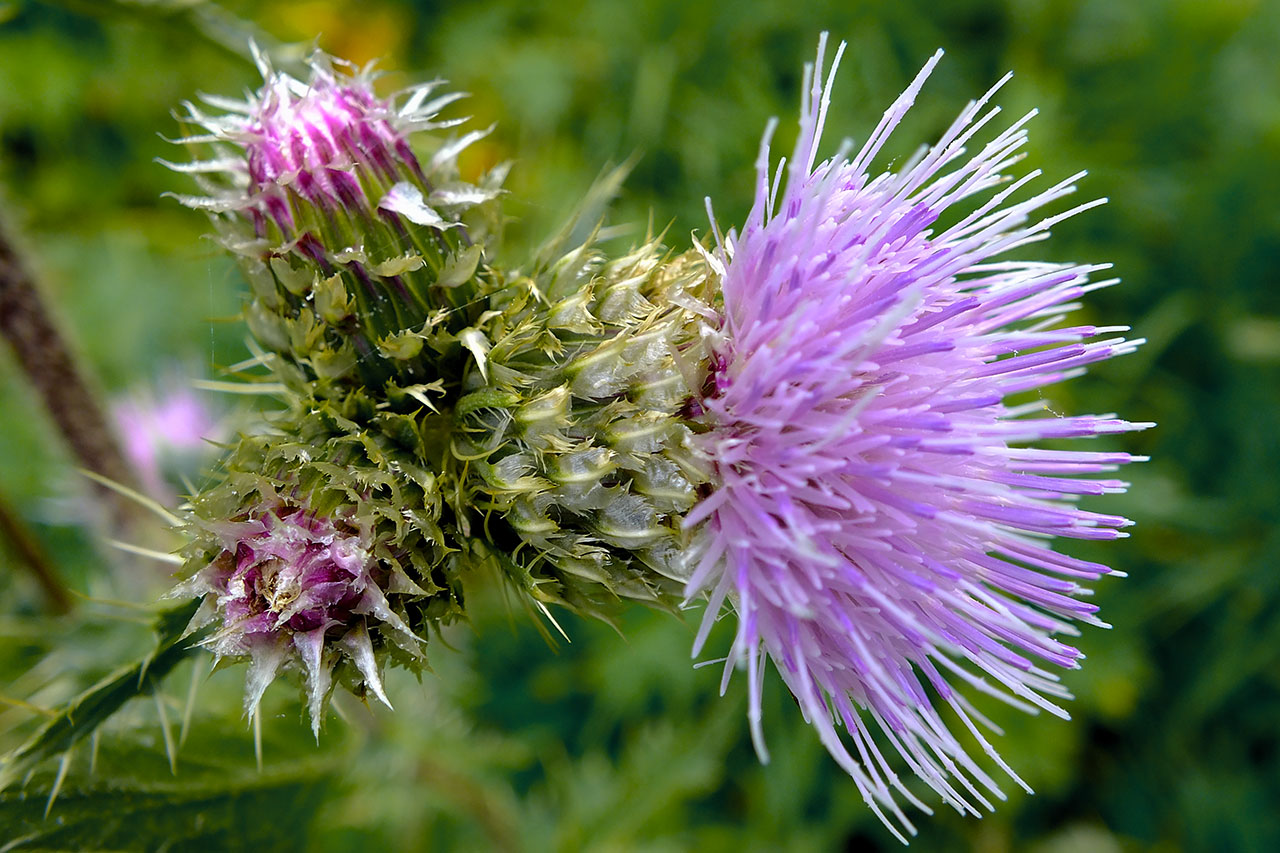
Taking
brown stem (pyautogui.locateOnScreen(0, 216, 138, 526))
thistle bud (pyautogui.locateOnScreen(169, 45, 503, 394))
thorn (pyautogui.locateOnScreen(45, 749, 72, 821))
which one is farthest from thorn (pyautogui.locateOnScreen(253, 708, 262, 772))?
brown stem (pyautogui.locateOnScreen(0, 216, 138, 526))

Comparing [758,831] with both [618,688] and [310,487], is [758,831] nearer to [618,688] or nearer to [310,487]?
[618,688]

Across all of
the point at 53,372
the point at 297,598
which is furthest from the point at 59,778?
the point at 53,372

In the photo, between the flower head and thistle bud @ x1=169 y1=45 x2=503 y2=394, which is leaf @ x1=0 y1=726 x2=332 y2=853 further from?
the flower head

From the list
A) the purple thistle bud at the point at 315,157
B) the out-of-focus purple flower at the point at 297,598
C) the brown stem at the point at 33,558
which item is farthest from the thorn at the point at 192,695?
the purple thistle bud at the point at 315,157

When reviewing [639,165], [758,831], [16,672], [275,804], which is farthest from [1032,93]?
[16,672]

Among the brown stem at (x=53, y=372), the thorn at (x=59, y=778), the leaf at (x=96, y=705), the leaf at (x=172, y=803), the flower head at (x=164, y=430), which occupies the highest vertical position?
the brown stem at (x=53, y=372)

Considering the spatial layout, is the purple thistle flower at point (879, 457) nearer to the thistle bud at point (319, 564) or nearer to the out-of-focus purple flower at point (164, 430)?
the thistle bud at point (319, 564)
